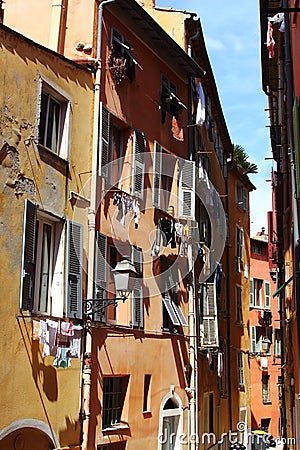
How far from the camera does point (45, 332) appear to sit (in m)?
10.6

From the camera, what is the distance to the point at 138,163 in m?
15.3

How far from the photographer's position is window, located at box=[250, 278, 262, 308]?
38.1m

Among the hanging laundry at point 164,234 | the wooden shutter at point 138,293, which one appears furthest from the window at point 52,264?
the hanging laundry at point 164,234

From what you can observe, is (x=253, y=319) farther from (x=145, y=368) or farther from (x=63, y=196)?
(x=63, y=196)

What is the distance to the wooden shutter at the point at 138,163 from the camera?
15055mm

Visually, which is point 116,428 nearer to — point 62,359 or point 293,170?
point 62,359

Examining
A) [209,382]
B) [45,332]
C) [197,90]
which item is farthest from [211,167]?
[45,332]

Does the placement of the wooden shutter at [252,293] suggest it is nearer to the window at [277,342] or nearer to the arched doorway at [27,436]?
the window at [277,342]

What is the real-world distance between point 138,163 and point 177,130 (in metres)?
3.43

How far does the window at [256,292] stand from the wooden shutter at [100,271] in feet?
84.4

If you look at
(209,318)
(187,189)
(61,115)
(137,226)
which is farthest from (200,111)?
(61,115)

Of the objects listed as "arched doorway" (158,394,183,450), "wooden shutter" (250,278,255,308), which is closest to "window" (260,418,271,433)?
"wooden shutter" (250,278,255,308)

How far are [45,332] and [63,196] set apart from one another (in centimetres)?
277

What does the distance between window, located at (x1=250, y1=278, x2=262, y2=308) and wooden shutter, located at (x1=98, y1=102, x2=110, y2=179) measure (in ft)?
84.1
